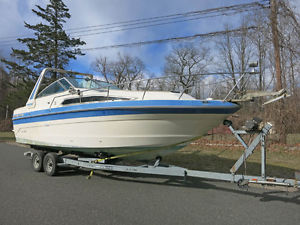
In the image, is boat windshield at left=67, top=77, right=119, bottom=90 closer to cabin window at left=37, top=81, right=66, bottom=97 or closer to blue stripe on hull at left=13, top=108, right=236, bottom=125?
cabin window at left=37, top=81, right=66, bottom=97

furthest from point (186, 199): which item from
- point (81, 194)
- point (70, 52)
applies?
point (70, 52)

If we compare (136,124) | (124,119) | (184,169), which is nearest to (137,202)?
(184,169)

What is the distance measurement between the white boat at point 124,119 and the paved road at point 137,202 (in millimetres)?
817

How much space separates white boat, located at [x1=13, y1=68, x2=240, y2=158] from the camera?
3871 millimetres

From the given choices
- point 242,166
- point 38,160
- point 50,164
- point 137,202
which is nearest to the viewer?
point 137,202

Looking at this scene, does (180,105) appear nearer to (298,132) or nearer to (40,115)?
(40,115)

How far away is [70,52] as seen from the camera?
2047 centimetres

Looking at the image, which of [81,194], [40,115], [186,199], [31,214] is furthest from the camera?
[40,115]

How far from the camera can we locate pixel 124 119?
4152 millimetres

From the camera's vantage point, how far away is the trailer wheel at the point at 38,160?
5914 millimetres

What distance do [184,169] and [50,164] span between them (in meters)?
3.65

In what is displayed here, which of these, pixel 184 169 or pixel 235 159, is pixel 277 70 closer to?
pixel 235 159

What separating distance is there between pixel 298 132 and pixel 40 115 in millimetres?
11543

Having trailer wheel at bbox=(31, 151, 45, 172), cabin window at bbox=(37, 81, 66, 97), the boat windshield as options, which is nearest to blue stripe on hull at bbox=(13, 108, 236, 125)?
cabin window at bbox=(37, 81, 66, 97)
